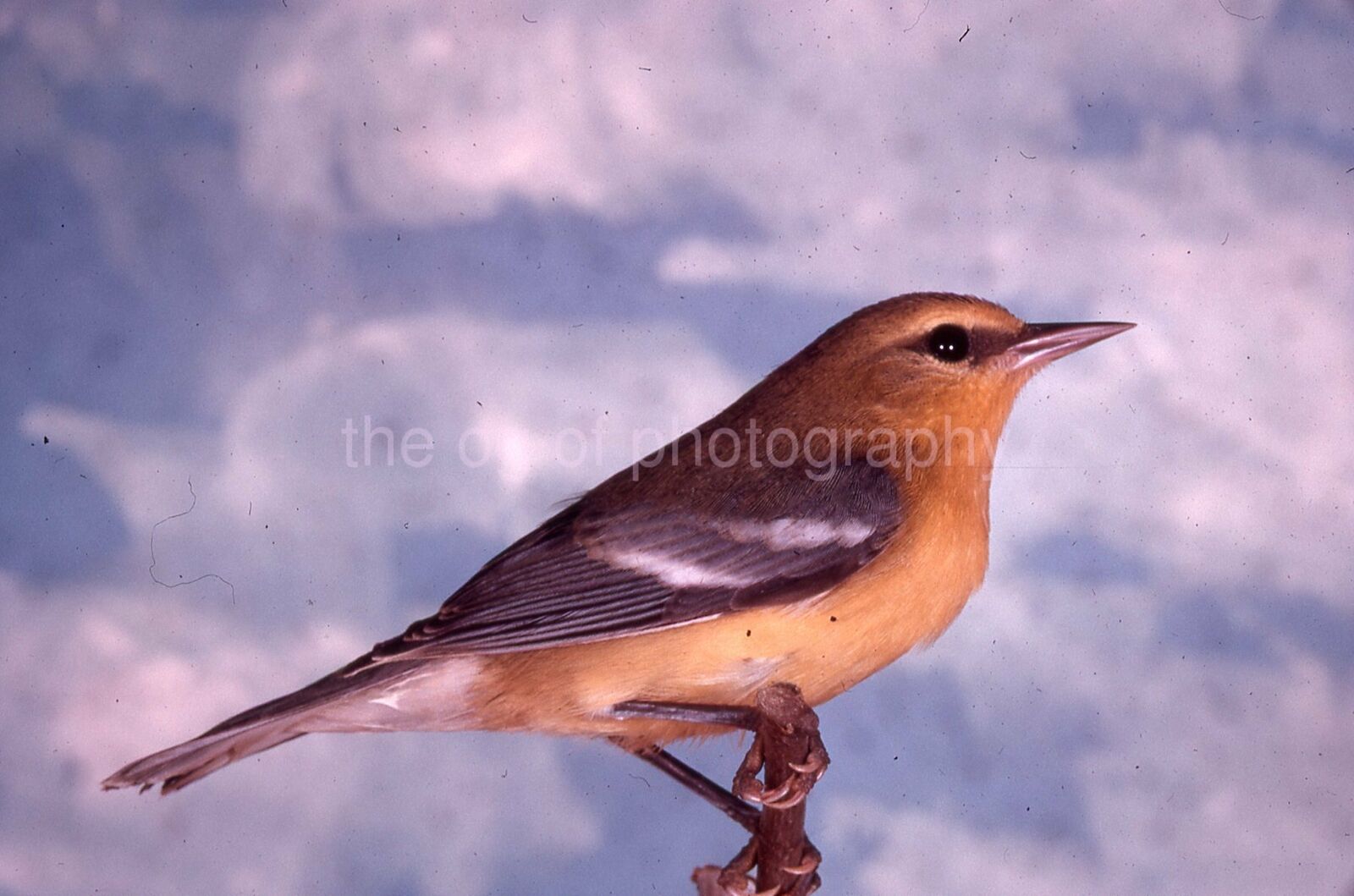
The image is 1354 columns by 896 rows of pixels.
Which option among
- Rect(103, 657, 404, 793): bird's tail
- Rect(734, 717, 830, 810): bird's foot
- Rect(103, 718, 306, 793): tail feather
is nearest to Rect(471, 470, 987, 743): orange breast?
Rect(734, 717, 830, 810): bird's foot

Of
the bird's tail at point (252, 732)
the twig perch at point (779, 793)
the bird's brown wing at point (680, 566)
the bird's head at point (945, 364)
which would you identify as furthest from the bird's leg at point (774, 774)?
the bird's head at point (945, 364)

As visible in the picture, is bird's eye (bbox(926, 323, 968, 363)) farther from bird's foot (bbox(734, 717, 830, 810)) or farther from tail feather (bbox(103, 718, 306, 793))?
tail feather (bbox(103, 718, 306, 793))

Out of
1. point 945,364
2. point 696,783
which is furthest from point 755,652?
point 945,364

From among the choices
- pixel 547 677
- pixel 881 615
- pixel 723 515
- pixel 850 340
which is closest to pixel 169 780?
pixel 547 677

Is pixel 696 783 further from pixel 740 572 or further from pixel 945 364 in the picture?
pixel 945 364

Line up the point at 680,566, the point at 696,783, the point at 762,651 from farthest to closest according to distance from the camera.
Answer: the point at 696,783
the point at 680,566
the point at 762,651

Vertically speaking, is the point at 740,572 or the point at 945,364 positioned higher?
the point at 945,364

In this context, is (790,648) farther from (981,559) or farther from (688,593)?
(981,559)
